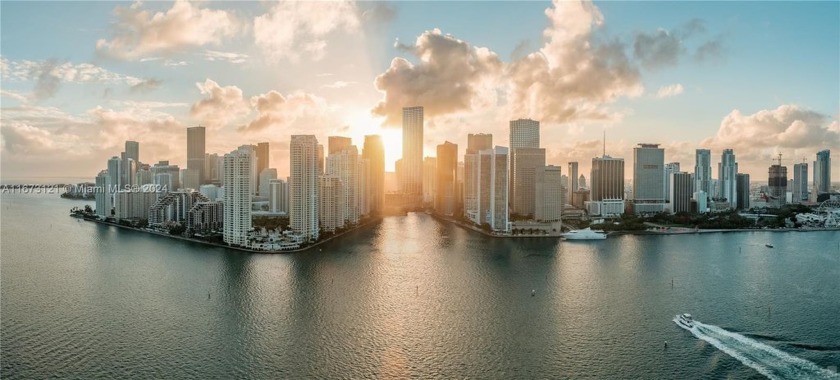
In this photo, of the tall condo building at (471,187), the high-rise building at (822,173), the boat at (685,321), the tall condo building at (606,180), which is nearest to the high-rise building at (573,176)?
the tall condo building at (606,180)

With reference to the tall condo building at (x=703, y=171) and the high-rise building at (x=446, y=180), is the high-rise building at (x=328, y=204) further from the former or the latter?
the tall condo building at (x=703, y=171)

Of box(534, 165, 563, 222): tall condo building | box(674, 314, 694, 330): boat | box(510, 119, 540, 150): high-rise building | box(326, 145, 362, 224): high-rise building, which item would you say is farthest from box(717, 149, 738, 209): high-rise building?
box(674, 314, 694, 330): boat

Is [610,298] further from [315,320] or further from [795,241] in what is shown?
[795,241]

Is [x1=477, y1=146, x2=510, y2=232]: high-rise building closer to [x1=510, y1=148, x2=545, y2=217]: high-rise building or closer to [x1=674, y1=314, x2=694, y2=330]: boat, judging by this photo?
[x1=510, y1=148, x2=545, y2=217]: high-rise building

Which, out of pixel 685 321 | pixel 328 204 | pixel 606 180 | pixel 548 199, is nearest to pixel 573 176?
pixel 606 180

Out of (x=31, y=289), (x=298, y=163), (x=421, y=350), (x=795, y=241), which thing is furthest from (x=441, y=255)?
(x=795, y=241)
